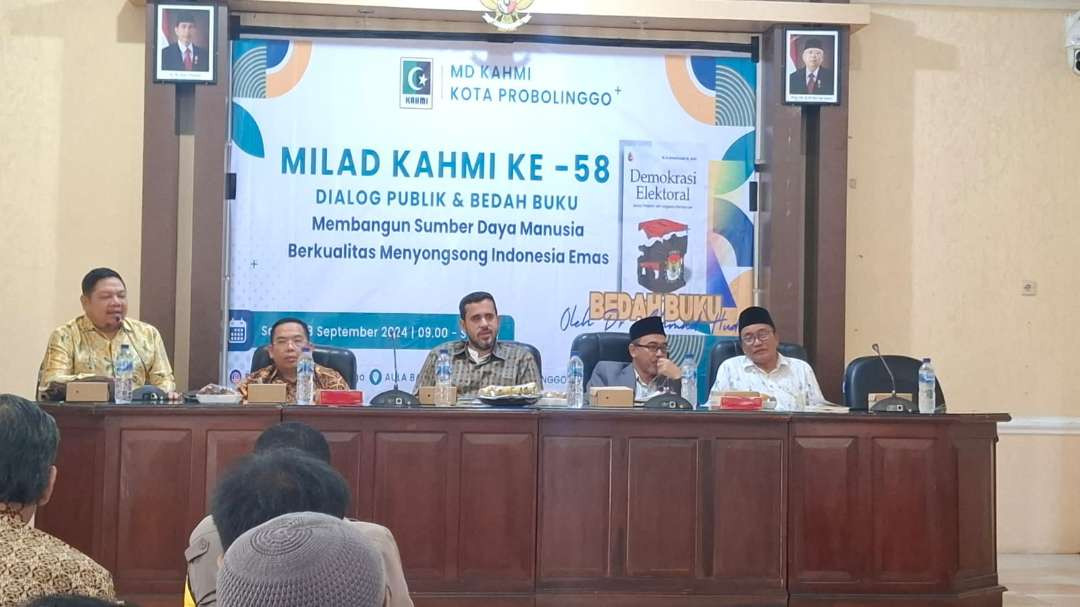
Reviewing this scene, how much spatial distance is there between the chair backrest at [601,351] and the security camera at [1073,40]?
10.5 ft

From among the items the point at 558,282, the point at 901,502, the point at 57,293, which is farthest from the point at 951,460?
the point at 57,293

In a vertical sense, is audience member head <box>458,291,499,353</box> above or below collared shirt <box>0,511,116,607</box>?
above

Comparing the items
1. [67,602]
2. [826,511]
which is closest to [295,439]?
[67,602]

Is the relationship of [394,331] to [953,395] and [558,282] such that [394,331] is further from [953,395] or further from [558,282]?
[953,395]

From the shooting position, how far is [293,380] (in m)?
5.43

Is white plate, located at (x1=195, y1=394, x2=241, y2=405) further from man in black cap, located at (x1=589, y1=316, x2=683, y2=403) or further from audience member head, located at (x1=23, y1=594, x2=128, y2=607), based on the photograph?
audience member head, located at (x1=23, y1=594, x2=128, y2=607)

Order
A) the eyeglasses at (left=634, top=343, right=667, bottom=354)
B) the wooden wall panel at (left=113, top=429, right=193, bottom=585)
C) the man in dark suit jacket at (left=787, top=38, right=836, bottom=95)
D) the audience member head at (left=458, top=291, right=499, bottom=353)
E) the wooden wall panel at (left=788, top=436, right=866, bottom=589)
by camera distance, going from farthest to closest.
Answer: the man in dark suit jacket at (left=787, top=38, right=836, bottom=95) < the audience member head at (left=458, top=291, right=499, bottom=353) < the eyeglasses at (left=634, top=343, right=667, bottom=354) < the wooden wall panel at (left=788, top=436, right=866, bottom=589) < the wooden wall panel at (left=113, top=429, right=193, bottom=585)

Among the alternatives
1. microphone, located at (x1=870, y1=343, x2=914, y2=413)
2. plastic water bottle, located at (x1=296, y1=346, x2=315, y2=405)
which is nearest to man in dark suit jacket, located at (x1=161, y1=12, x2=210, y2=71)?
plastic water bottle, located at (x1=296, y1=346, x2=315, y2=405)

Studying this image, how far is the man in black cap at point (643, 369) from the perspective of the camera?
223 inches

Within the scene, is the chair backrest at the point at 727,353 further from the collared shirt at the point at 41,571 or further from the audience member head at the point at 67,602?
the audience member head at the point at 67,602

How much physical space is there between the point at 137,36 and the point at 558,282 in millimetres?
2611

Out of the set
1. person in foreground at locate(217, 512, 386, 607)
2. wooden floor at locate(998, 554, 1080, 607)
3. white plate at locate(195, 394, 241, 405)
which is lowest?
wooden floor at locate(998, 554, 1080, 607)

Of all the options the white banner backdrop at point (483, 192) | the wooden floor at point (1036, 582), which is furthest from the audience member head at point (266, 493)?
the white banner backdrop at point (483, 192)

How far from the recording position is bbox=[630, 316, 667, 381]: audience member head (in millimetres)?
5668
